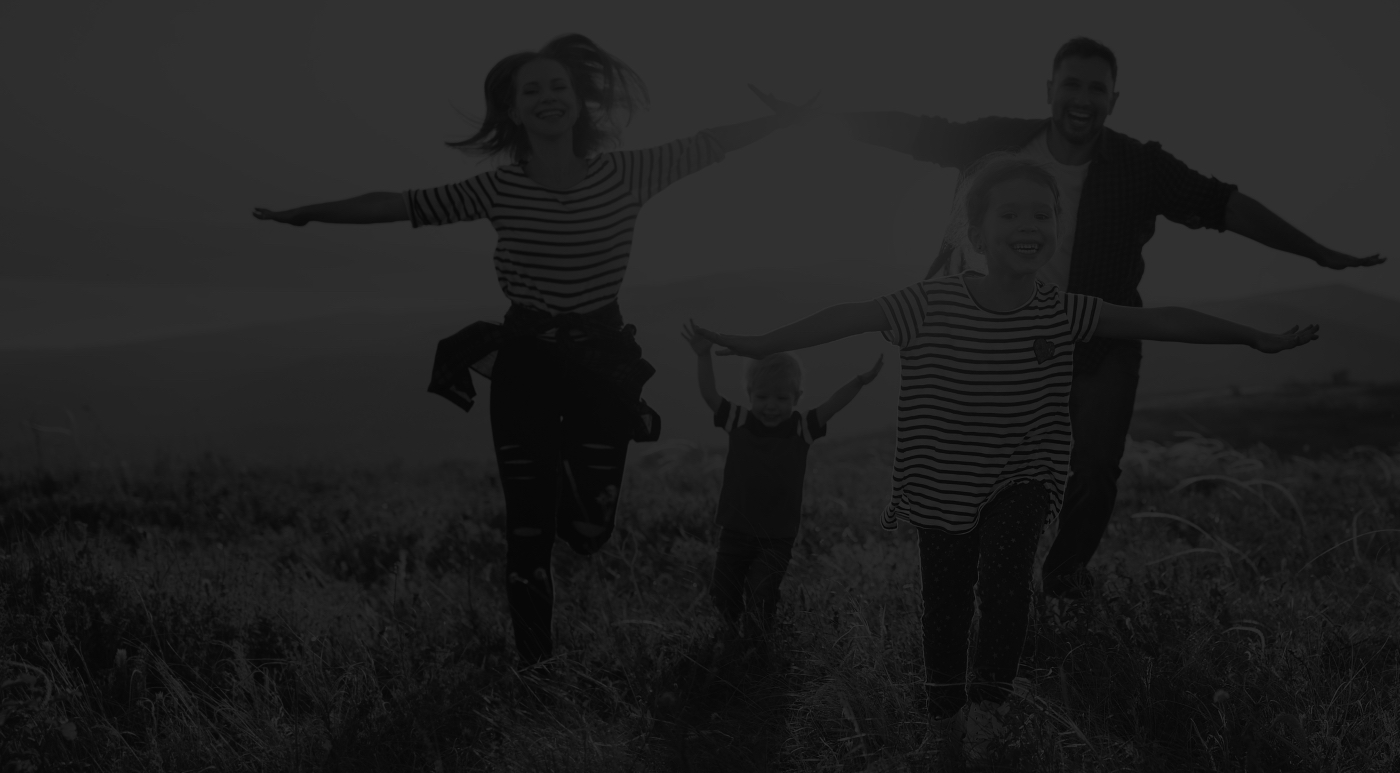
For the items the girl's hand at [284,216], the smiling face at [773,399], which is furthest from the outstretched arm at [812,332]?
the girl's hand at [284,216]

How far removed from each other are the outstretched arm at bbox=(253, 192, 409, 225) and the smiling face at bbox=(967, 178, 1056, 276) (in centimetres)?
229

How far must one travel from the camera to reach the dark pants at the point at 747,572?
4395 mm

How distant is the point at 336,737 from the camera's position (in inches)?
131

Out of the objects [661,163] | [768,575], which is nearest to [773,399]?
[768,575]

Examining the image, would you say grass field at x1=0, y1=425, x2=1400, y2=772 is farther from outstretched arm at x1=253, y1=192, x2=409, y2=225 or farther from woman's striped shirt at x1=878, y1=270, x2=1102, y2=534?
outstretched arm at x1=253, y1=192, x2=409, y2=225

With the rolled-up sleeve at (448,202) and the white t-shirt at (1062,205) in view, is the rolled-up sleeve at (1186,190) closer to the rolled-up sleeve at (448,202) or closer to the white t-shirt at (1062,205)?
the white t-shirt at (1062,205)

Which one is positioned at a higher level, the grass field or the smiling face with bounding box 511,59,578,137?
the smiling face with bounding box 511,59,578,137

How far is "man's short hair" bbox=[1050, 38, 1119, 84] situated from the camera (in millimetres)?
4398

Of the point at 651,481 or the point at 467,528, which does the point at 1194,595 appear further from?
the point at 651,481

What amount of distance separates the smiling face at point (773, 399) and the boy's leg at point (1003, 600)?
1.41 m

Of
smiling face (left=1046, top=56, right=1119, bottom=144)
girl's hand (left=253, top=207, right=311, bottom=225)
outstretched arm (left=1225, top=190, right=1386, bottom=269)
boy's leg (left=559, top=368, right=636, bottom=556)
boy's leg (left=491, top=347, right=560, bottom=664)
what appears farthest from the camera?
smiling face (left=1046, top=56, right=1119, bottom=144)

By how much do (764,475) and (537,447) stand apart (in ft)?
3.49

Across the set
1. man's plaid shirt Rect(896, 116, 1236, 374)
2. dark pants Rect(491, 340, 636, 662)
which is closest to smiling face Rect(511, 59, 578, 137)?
dark pants Rect(491, 340, 636, 662)

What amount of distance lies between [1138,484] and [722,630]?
569 cm
